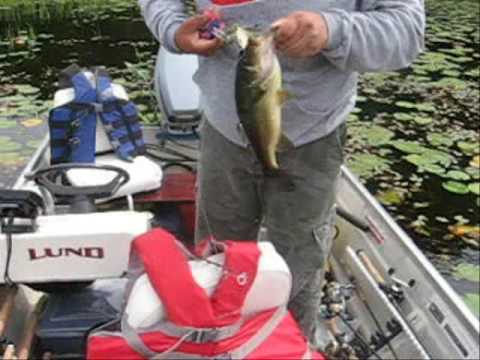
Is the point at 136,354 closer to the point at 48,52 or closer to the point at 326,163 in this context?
the point at 326,163

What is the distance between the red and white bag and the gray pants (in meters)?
0.32

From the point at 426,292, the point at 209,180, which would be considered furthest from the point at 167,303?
the point at 426,292

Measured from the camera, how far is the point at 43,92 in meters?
7.35

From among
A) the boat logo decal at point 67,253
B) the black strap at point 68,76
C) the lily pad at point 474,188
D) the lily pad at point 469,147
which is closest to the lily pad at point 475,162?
the lily pad at point 469,147

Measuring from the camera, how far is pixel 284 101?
171cm

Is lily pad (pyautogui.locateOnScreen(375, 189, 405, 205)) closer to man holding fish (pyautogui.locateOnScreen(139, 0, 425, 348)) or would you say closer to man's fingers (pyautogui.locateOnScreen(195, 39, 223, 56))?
man holding fish (pyautogui.locateOnScreen(139, 0, 425, 348))

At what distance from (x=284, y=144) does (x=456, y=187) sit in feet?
11.9

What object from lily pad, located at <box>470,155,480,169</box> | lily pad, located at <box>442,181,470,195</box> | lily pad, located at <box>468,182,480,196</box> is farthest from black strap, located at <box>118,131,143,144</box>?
lily pad, located at <box>470,155,480,169</box>

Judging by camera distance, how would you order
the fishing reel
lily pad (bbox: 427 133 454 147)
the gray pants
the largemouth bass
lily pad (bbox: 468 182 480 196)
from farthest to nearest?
lily pad (bbox: 427 133 454 147) < lily pad (bbox: 468 182 480 196) < the fishing reel < the gray pants < the largemouth bass

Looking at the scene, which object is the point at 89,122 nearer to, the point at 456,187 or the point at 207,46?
the point at 207,46

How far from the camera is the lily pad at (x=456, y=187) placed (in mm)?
5145

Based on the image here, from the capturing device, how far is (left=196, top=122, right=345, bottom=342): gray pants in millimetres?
1980

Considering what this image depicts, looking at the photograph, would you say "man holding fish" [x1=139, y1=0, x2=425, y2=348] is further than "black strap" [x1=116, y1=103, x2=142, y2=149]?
No

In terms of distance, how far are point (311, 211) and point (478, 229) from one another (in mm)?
2994
